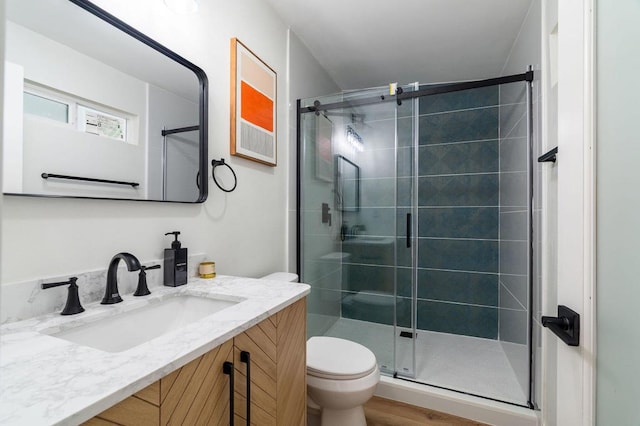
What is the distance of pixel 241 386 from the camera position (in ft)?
2.79

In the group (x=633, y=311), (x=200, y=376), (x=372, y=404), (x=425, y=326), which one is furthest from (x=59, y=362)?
(x=425, y=326)

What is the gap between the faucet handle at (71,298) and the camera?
2.94 feet

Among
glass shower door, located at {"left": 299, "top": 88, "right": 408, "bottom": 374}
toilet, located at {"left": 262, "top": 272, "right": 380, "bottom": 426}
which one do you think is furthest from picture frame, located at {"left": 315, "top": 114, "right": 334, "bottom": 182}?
toilet, located at {"left": 262, "top": 272, "right": 380, "bottom": 426}

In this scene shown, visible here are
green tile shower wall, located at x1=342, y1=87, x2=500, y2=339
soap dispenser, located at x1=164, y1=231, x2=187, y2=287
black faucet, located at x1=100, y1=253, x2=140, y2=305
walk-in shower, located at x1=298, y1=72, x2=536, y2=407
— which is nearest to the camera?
black faucet, located at x1=100, y1=253, x2=140, y2=305

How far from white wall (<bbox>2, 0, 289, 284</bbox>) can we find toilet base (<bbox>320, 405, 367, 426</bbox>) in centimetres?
85

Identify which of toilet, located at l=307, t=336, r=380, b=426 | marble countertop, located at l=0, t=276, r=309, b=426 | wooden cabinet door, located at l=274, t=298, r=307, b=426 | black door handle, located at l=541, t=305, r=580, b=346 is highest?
black door handle, located at l=541, t=305, r=580, b=346

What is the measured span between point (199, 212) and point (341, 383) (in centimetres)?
104

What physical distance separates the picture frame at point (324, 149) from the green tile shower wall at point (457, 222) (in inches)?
29.4

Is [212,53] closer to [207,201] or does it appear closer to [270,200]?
[207,201]

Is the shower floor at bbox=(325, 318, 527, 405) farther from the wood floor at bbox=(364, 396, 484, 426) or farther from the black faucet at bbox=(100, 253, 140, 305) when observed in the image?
the black faucet at bbox=(100, 253, 140, 305)

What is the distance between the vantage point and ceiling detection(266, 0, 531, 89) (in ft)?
6.50

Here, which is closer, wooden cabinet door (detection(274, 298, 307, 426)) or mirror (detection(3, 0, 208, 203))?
mirror (detection(3, 0, 208, 203))

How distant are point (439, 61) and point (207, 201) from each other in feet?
7.66

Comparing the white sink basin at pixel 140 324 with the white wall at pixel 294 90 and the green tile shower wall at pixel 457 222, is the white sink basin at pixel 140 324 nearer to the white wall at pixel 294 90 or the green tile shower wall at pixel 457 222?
the white wall at pixel 294 90
